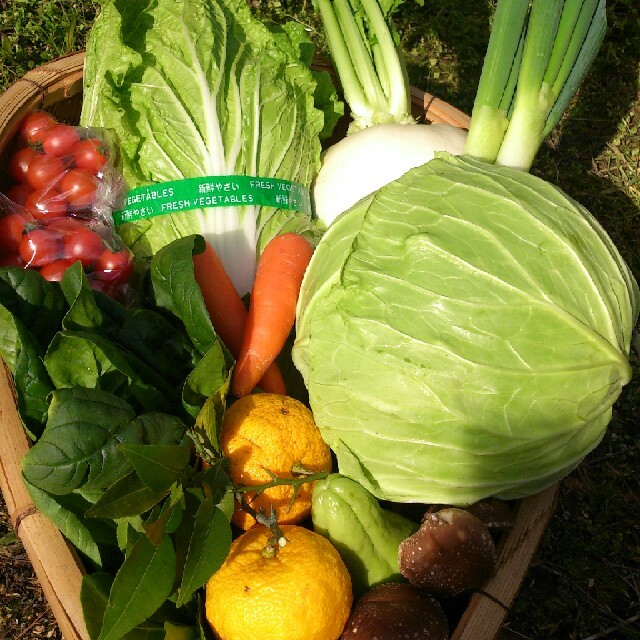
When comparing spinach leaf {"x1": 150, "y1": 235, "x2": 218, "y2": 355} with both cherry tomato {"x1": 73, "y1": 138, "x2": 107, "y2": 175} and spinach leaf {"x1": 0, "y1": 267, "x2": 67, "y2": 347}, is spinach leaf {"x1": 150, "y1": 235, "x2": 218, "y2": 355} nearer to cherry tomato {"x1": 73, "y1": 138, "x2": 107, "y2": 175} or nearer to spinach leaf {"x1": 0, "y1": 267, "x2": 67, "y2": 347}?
spinach leaf {"x1": 0, "y1": 267, "x2": 67, "y2": 347}

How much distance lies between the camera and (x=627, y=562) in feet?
7.37

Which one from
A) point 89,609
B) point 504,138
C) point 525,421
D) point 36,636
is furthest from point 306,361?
point 36,636

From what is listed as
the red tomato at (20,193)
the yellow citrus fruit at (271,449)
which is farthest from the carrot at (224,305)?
the red tomato at (20,193)

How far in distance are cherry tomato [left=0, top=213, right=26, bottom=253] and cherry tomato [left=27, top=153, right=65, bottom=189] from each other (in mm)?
129

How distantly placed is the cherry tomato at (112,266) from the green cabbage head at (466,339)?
0.58m

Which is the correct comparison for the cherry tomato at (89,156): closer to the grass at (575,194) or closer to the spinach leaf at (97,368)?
the spinach leaf at (97,368)

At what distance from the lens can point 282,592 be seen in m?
1.24

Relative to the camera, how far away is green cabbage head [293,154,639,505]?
1.31 meters

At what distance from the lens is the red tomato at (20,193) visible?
1878 mm

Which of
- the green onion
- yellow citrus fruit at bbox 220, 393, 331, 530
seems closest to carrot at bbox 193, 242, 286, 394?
yellow citrus fruit at bbox 220, 393, 331, 530

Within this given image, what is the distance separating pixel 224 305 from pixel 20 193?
0.68 m

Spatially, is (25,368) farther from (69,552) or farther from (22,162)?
(22,162)

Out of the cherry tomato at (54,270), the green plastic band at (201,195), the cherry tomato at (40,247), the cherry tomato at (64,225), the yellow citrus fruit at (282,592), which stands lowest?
the yellow citrus fruit at (282,592)

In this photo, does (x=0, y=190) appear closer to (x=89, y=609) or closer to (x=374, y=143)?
(x=374, y=143)
